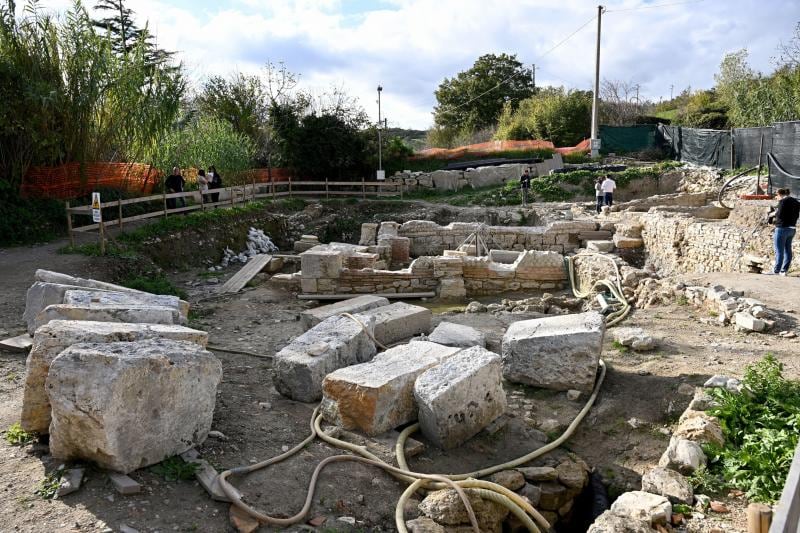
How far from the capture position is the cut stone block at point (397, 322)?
803 cm

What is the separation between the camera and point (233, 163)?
864 inches

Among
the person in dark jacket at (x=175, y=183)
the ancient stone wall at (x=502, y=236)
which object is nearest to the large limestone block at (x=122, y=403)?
the ancient stone wall at (x=502, y=236)

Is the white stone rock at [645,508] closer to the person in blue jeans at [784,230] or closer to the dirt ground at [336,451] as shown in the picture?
the dirt ground at [336,451]

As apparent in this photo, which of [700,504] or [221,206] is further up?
[221,206]

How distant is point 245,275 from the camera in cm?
1331

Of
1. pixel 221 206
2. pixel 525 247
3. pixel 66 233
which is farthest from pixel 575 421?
pixel 221 206

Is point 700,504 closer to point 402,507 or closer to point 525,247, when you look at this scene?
point 402,507

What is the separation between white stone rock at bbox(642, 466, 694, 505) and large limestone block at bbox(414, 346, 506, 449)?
1503 mm

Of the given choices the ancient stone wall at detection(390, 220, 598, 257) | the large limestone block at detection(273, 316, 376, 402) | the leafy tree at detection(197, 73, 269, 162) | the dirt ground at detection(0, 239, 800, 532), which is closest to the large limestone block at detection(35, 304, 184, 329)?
the dirt ground at detection(0, 239, 800, 532)

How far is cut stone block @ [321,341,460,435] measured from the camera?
16.9ft

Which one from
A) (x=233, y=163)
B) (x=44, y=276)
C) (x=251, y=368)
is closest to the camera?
(x=251, y=368)

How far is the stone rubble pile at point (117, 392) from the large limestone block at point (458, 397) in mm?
1813

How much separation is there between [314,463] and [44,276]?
5.58 metres

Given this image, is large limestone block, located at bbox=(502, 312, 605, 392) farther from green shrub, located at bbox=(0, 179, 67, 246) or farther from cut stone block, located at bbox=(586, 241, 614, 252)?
green shrub, located at bbox=(0, 179, 67, 246)
